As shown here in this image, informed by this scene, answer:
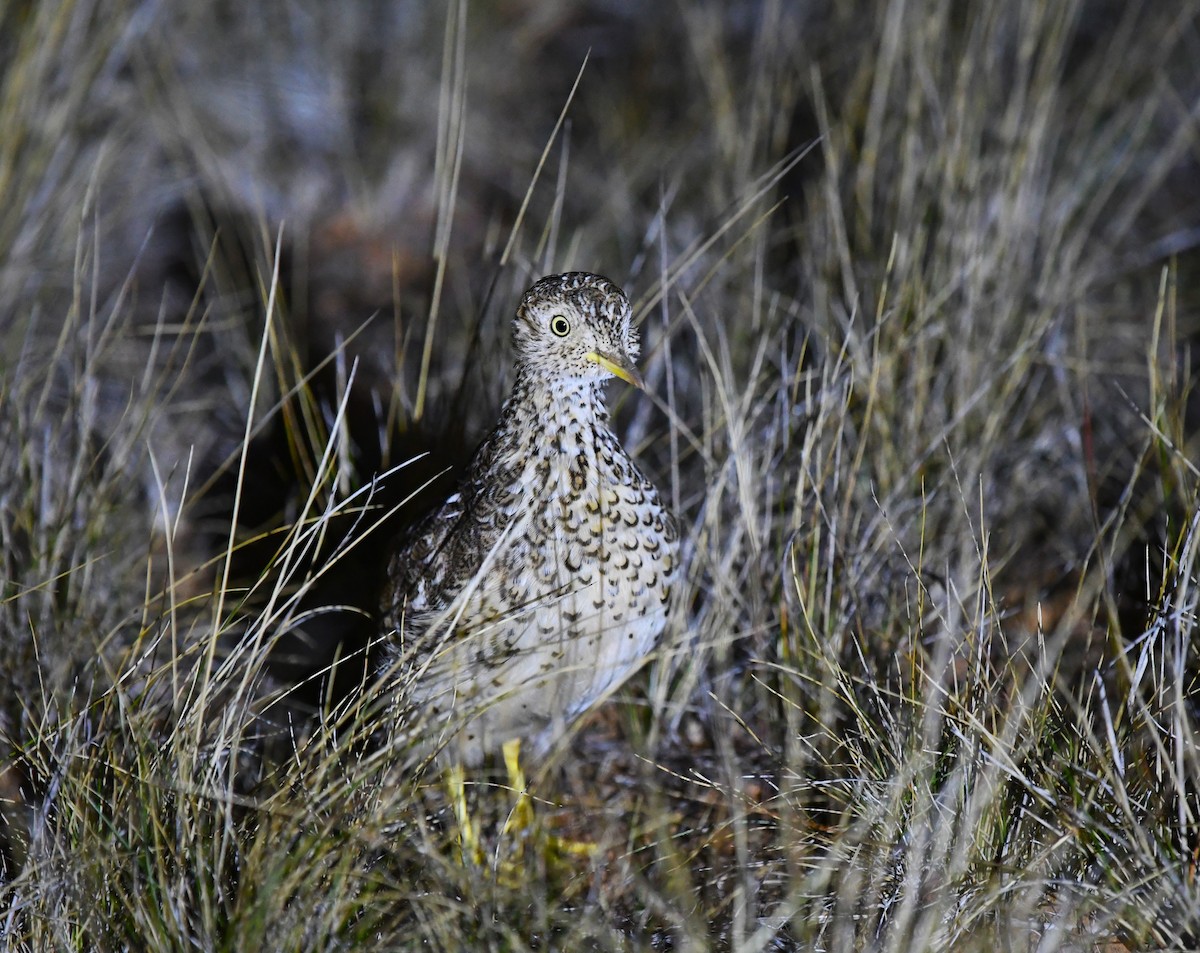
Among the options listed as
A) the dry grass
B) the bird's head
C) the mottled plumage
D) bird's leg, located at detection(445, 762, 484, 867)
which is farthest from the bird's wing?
bird's leg, located at detection(445, 762, 484, 867)

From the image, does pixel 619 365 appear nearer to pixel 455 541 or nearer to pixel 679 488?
pixel 455 541

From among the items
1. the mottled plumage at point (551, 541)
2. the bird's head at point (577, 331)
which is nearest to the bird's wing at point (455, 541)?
the mottled plumage at point (551, 541)

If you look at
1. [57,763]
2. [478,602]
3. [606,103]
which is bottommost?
[57,763]

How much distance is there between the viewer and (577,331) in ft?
8.17

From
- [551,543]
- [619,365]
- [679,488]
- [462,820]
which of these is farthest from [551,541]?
[679,488]

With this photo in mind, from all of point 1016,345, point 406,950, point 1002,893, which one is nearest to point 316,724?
point 406,950

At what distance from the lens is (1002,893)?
7.11 ft

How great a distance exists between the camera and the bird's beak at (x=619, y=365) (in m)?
2.46

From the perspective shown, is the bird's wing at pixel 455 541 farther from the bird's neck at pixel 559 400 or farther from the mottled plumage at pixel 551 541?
the bird's neck at pixel 559 400

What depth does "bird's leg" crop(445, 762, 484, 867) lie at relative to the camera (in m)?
2.56

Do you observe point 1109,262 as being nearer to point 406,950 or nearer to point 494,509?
point 494,509

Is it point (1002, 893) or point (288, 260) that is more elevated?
point (288, 260)

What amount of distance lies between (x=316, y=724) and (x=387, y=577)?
47 cm

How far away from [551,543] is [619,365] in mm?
395
